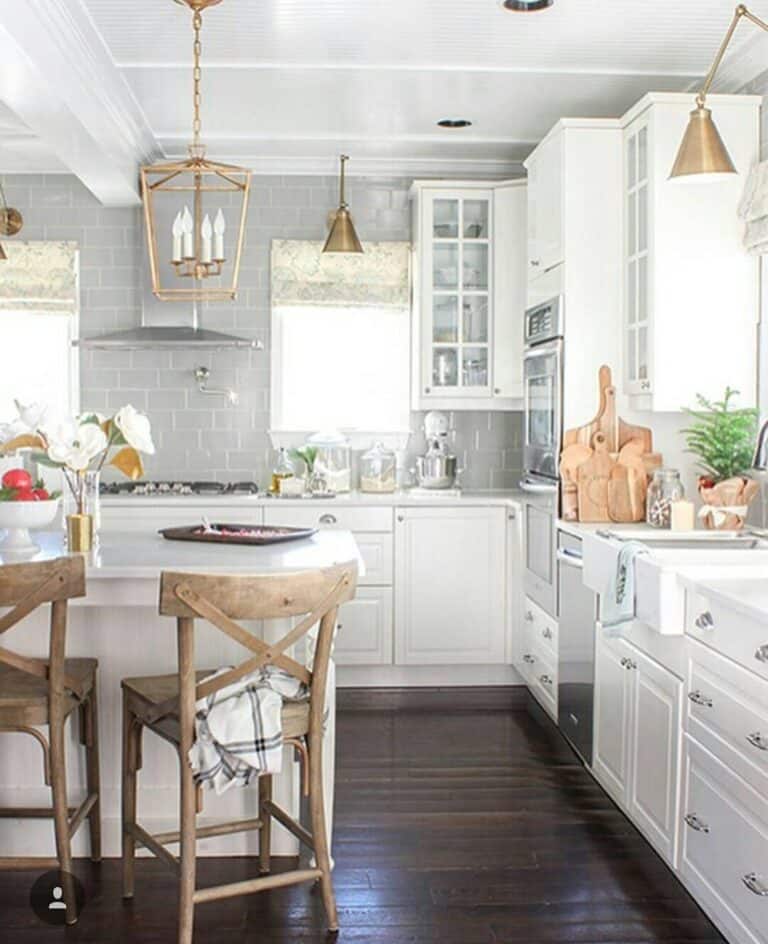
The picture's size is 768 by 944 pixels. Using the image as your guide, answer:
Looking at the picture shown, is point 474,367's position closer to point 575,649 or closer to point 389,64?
point 389,64

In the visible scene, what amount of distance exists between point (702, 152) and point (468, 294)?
2.56 m

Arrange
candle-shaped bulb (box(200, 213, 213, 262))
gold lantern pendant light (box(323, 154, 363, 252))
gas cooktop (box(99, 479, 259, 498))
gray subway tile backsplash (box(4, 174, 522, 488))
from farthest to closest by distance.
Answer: gray subway tile backsplash (box(4, 174, 522, 488)), gas cooktop (box(99, 479, 259, 498)), gold lantern pendant light (box(323, 154, 363, 252)), candle-shaped bulb (box(200, 213, 213, 262))

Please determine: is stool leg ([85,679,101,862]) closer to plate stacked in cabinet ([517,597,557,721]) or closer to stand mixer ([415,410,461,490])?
plate stacked in cabinet ([517,597,557,721])

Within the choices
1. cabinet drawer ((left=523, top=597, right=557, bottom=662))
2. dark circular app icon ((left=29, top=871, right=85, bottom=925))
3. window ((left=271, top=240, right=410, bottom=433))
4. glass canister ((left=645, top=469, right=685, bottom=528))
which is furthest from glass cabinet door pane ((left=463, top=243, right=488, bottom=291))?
dark circular app icon ((left=29, top=871, right=85, bottom=925))

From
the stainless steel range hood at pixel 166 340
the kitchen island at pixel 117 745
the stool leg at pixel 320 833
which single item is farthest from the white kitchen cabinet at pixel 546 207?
the stool leg at pixel 320 833

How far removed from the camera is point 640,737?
3.29m

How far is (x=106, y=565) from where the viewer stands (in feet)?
9.76

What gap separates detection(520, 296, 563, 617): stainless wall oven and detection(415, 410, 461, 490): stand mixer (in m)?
0.71

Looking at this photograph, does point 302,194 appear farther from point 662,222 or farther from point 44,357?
point 662,222

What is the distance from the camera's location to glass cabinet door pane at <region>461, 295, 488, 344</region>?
5594 mm

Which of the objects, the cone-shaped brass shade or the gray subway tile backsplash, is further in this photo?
the gray subway tile backsplash

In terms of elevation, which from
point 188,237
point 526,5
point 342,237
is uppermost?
point 526,5

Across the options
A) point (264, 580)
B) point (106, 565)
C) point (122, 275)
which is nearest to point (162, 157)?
point (122, 275)

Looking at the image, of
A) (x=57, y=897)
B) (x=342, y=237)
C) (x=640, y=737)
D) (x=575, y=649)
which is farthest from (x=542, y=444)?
(x=57, y=897)
